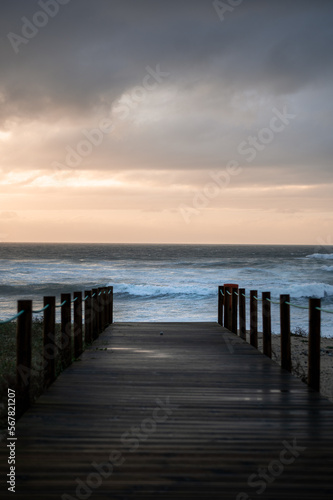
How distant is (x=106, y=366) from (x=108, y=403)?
7.48 feet

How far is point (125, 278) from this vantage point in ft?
182

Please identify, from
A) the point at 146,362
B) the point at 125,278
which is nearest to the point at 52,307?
the point at 146,362

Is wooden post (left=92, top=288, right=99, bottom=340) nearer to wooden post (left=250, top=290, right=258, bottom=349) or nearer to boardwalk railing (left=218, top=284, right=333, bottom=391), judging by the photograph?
boardwalk railing (left=218, top=284, right=333, bottom=391)

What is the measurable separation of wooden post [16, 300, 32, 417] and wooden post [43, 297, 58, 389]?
82cm

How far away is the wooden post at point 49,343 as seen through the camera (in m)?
6.35

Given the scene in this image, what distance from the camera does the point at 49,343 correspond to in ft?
21.4

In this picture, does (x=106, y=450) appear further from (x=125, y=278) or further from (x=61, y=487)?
(x=125, y=278)

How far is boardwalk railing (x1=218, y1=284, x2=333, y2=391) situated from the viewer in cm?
647

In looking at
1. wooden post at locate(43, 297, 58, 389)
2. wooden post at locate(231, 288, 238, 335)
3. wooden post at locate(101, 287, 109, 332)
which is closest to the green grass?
wooden post at locate(43, 297, 58, 389)

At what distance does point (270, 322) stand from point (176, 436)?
4645mm

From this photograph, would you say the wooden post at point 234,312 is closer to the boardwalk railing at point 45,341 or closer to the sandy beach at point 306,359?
the sandy beach at point 306,359

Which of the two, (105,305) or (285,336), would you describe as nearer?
(285,336)

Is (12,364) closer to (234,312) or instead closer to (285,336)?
(285,336)

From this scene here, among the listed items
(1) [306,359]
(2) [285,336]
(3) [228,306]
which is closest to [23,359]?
(2) [285,336]
